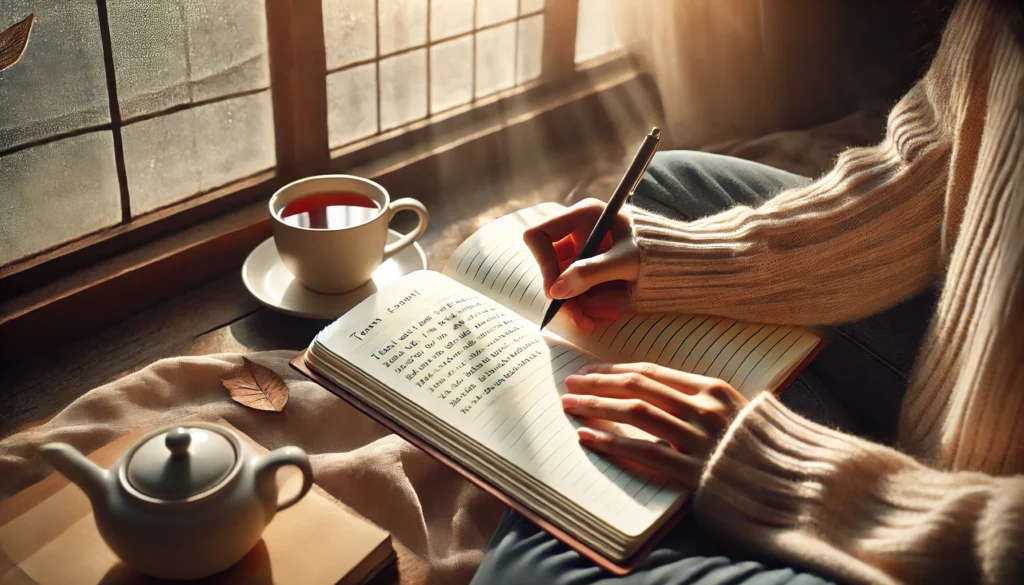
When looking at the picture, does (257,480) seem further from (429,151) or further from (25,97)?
(429,151)

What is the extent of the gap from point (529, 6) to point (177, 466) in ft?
4.06

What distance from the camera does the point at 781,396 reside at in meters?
0.87

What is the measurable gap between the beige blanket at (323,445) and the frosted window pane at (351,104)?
486 millimetres

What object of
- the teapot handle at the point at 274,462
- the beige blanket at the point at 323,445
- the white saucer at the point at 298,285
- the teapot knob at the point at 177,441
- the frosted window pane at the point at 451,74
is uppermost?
the frosted window pane at the point at 451,74

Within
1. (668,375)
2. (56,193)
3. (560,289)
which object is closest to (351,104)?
(56,193)

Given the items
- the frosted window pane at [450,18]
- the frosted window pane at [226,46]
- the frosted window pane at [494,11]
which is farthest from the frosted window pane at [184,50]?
the frosted window pane at [494,11]

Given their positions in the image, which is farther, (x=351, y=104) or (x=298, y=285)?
(x=351, y=104)

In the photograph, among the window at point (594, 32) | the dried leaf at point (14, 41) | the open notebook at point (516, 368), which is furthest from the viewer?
the window at point (594, 32)

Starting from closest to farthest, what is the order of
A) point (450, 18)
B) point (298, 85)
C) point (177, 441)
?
point (177, 441) → point (298, 85) → point (450, 18)

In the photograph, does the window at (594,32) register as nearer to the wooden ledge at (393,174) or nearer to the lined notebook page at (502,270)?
the wooden ledge at (393,174)

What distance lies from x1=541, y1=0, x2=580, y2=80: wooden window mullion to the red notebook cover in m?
1.01

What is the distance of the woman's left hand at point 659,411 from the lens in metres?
0.67

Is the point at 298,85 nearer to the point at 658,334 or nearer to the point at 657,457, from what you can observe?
the point at 658,334

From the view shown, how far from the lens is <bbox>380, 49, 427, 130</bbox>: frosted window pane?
1.39 meters
